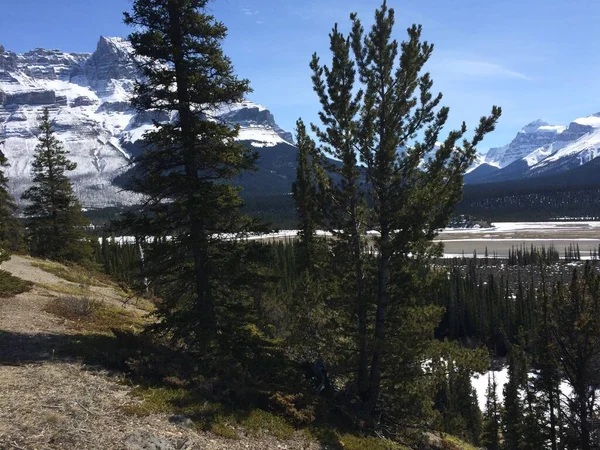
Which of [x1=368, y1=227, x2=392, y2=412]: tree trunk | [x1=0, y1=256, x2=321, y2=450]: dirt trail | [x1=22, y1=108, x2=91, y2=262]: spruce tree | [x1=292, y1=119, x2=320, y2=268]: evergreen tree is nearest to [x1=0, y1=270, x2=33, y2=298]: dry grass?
[x1=0, y1=256, x2=321, y2=450]: dirt trail

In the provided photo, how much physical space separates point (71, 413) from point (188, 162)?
683 cm

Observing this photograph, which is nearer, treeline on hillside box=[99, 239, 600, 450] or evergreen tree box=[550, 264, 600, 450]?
treeline on hillside box=[99, 239, 600, 450]

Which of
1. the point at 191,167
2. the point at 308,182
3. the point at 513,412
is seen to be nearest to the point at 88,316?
the point at 191,167

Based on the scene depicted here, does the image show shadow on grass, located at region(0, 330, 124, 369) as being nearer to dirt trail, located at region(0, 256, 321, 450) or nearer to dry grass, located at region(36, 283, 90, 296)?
dirt trail, located at region(0, 256, 321, 450)

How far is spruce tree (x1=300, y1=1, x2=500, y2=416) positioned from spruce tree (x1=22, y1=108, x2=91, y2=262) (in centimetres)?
2804

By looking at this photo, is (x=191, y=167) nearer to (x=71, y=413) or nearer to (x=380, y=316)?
(x=71, y=413)

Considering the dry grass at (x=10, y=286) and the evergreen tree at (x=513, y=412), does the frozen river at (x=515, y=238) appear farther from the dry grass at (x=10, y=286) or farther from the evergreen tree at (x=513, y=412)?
the dry grass at (x=10, y=286)

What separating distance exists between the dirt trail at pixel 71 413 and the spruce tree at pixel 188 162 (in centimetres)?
292

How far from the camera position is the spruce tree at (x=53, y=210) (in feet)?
112

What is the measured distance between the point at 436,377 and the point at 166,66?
1224cm

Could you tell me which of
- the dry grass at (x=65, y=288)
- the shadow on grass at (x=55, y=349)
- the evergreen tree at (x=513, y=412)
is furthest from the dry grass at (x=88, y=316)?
the evergreen tree at (x=513, y=412)

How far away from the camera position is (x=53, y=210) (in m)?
35.0

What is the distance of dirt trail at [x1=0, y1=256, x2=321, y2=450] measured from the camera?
24.8ft

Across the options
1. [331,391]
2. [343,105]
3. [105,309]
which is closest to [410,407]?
[331,391]
